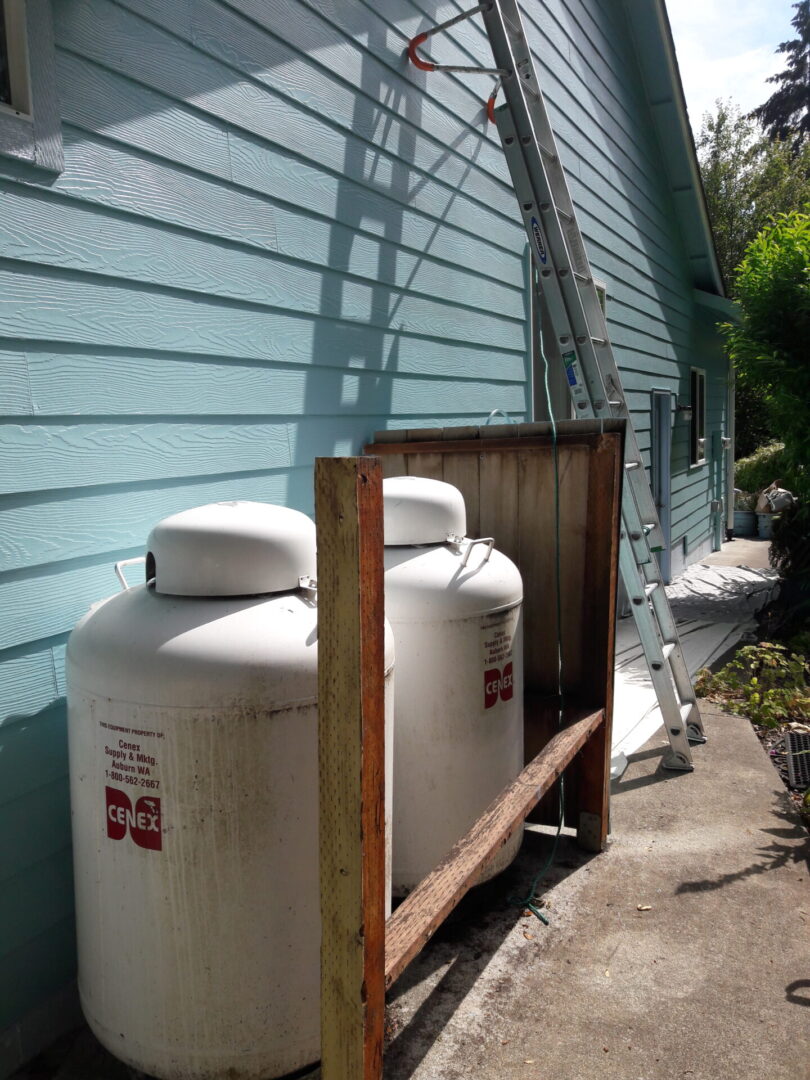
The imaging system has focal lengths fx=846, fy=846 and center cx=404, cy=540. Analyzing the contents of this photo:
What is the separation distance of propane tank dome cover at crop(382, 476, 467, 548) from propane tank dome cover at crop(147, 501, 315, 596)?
2.88 feet

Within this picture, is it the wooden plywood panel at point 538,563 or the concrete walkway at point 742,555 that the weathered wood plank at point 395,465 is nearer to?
the wooden plywood panel at point 538,563

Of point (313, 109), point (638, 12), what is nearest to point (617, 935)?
point (313, 109)

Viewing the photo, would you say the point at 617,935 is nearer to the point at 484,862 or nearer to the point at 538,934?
the point at 538,934

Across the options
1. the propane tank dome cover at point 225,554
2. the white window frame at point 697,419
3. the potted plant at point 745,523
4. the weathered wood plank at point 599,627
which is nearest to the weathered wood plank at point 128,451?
the propane tank dome cover at point 225,554

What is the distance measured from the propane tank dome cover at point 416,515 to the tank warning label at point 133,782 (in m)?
1.30

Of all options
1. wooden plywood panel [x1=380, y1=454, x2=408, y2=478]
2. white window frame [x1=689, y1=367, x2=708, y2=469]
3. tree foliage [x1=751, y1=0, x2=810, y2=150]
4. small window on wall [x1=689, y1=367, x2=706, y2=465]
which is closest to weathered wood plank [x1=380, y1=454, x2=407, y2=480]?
wooden plywood panel [x1=380, y1=454, x2=408, y2=478]

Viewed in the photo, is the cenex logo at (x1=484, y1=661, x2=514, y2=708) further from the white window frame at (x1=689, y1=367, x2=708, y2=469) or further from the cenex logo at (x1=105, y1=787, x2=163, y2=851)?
the white window frame at (x1=689, y1=367, x2=708, y2=469)

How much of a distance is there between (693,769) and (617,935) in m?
1.69

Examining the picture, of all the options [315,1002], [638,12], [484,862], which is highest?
[638,12]

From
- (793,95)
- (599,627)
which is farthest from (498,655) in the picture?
(793,95)

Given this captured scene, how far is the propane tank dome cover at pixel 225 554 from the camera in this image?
2.10m

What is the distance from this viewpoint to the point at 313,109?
142 inches

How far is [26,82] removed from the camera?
7.49ft

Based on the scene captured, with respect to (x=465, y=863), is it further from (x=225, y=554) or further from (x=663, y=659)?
(x=663, y=659)
